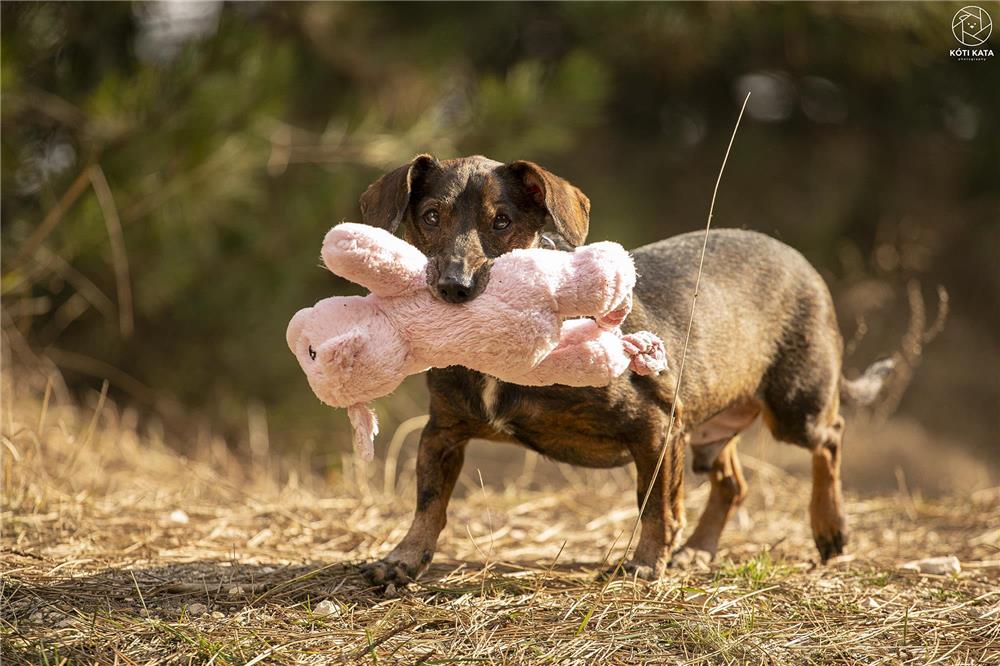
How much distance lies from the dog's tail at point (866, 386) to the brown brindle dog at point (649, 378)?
37cm

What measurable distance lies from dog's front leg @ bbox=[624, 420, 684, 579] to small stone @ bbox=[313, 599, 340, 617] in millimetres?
1124

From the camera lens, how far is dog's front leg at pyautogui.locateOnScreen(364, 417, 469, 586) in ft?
13.3

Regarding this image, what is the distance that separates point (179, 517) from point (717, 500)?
244 cm

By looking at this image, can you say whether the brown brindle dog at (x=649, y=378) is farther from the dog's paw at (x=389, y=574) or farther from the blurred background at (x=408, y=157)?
the blurred background at (x=408, y=157)

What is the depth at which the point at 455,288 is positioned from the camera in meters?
3.33

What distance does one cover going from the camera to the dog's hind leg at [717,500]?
4.91 meters

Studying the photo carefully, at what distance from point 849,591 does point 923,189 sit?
10469 mm

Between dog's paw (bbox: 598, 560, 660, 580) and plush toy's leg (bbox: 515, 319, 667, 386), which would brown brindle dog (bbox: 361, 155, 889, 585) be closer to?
dog's paw (bbox: 598, 560, 660, 580)

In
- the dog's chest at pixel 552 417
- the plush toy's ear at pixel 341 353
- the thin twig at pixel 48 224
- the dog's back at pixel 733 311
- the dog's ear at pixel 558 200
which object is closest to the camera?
the plush toy's ear at pixel 341 353

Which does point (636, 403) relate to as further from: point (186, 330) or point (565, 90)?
point (186, 330)

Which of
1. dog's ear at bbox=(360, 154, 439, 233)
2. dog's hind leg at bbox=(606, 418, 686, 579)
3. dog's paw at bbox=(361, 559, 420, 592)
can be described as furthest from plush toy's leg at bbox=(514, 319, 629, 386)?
dog's paw at bbox=(361, 559, 420, 592)

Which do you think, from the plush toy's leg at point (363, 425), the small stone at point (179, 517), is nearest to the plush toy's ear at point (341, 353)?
the plush toy's leg at point (363, 425)

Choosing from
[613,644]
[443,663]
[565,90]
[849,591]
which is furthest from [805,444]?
[565,90]

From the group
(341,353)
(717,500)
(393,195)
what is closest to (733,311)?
(717,500)
